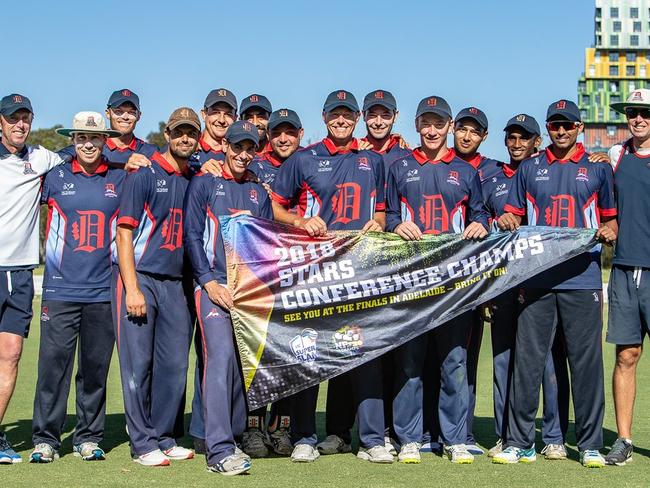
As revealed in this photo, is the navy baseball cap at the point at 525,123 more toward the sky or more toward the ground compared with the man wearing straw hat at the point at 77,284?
more toward the sky

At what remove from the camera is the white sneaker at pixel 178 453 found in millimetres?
7512

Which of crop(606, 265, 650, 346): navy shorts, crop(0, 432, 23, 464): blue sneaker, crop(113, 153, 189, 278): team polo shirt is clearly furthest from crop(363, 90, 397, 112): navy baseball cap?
crop(0, 432, 23, 464): blue sneaker

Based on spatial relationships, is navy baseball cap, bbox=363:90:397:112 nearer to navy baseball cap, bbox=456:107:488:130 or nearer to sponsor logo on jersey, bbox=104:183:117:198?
navy baseball cap, bbox=456:107:488:130

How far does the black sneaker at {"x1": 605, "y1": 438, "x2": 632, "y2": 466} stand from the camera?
286 inches

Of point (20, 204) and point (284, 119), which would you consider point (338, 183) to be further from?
point (20, 204)

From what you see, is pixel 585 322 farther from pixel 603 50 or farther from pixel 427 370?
pixel 603 50

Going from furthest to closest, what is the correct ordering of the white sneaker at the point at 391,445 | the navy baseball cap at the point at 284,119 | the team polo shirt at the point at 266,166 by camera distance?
the team polo shirt at the point at 266,166, the navy baseball cap at the point at 284,119, the white sneaker at the point at 391,445

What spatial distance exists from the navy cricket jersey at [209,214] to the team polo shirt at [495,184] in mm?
2032

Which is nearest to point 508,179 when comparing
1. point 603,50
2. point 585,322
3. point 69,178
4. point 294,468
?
point 585,322

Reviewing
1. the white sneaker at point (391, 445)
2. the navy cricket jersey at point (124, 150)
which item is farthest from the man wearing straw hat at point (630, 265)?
the navy cricket jersey at point (124, 150)

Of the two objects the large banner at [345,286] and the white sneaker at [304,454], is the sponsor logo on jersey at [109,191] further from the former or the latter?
the white sneaker at [304,454]

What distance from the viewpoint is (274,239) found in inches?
291

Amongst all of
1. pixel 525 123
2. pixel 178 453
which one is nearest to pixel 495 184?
pixel 525 123

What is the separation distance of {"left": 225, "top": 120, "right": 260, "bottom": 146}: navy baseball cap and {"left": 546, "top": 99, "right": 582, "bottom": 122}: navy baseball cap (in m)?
2.20
